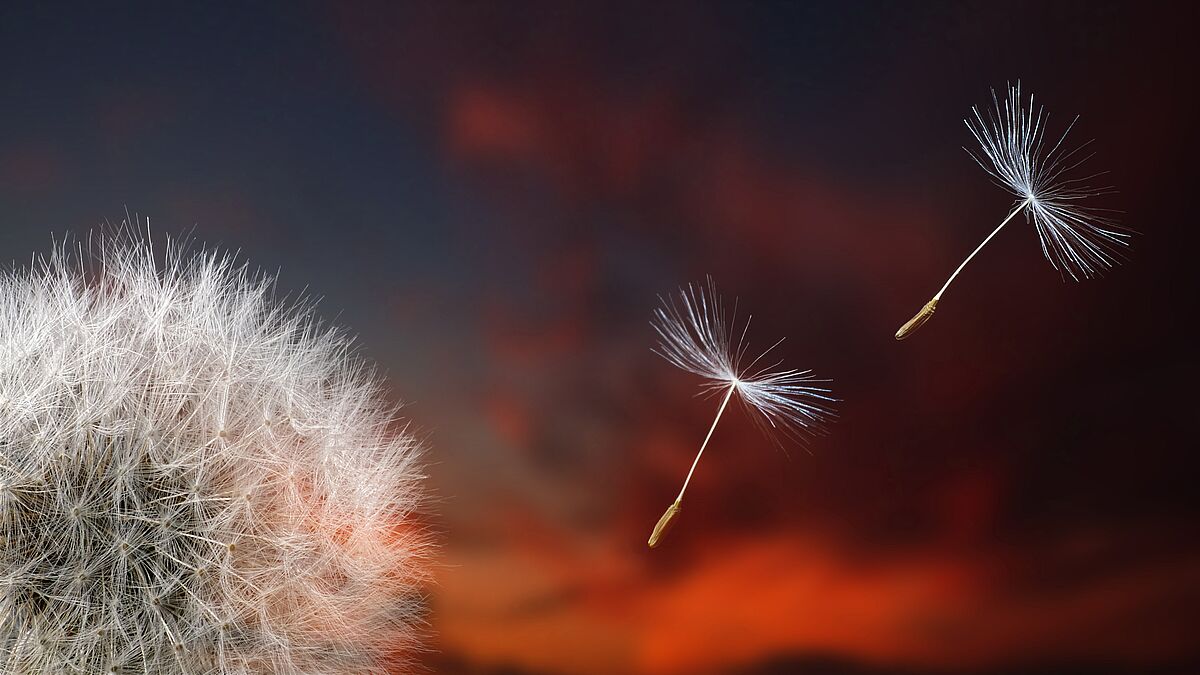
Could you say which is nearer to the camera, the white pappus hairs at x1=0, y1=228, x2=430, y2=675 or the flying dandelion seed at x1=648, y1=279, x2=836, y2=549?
the white pappus hairs at x1=0, y1=228, x2=430, y2=675

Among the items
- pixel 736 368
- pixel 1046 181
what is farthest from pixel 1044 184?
pixel 736 368

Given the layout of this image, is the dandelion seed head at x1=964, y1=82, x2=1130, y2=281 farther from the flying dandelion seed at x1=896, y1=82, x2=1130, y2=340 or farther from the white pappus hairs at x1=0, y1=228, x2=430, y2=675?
the white pappus hairs at x1=0, y1=228, x2=430, y2=675

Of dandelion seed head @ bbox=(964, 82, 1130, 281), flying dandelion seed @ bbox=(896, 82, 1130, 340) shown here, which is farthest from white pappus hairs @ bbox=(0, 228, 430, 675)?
dandelion seed head @ bbox=(964, 82, 1130, 281)

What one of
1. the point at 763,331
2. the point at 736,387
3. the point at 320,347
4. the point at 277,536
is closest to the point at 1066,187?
the point at 763,331

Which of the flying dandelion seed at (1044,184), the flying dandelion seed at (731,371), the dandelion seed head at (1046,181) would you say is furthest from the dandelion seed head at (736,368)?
the dandelion seed head at (1046,181)

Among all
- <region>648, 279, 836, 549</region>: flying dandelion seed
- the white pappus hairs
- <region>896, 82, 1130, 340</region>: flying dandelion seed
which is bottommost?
the white pappus hairs

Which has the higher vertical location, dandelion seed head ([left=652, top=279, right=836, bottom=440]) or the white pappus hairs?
dandelion seed head ([left=652, top=279, right=836, bottom=440])

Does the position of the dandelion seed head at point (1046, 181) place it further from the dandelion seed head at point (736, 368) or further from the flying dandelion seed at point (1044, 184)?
the dandelion seed head at point (736, 368)
